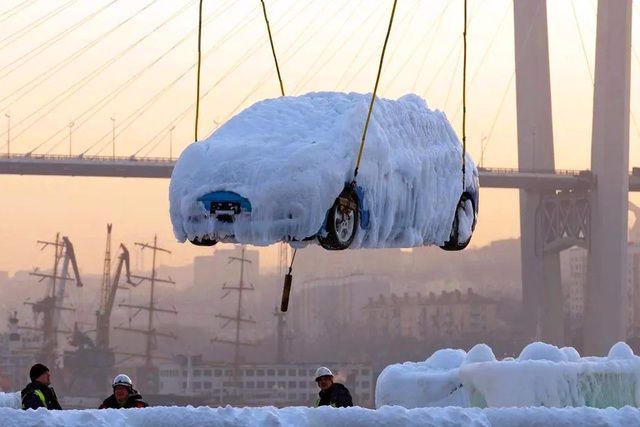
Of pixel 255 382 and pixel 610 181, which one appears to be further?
pixel 255 382

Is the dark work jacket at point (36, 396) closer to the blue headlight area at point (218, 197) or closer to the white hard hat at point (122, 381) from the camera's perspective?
the white hard hat at point (122, 381)

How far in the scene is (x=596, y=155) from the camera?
6462 cm

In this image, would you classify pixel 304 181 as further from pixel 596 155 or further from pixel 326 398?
pixel 596 155

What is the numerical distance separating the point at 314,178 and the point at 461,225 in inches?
119

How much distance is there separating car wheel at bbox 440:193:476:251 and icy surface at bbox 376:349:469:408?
2.22 metres

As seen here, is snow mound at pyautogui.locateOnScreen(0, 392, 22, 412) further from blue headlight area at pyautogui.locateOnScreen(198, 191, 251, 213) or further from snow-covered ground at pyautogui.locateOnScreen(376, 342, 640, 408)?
snow-covered ground at pyautogui.locateOnScreen(376, 342, 640, 408)

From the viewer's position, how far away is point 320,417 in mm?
11906

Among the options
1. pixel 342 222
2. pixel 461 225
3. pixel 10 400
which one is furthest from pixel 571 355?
pixel 10 400

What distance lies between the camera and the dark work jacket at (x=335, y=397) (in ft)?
50.7

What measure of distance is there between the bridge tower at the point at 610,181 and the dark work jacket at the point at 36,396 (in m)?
50.0

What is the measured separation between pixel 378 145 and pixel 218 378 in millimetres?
102952

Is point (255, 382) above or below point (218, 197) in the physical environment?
above

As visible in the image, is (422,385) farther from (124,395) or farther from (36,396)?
(36,396)

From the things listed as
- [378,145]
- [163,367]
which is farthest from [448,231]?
[163,367]
